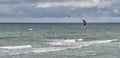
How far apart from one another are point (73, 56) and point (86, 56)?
143 cm

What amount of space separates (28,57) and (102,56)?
8075 millimetres

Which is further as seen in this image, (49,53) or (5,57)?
(49,53)

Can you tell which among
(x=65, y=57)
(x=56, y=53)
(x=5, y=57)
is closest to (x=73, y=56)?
(x=65, y=57)

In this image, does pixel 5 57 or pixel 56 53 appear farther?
pixel 56 53

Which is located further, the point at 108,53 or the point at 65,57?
the point at 108,53

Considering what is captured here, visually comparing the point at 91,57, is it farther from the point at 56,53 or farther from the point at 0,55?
the point at 0,55

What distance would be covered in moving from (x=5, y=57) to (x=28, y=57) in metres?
2.36

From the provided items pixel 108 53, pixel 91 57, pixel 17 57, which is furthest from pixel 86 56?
pixel 17 57

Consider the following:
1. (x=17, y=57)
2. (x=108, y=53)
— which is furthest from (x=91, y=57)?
(x=17, y=57)

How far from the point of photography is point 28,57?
3609 cm

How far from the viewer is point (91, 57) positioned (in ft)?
121

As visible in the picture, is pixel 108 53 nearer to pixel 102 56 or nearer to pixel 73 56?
pixel 102 56

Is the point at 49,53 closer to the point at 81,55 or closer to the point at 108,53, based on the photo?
the point at 81,55

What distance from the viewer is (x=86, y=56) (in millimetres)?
37469
